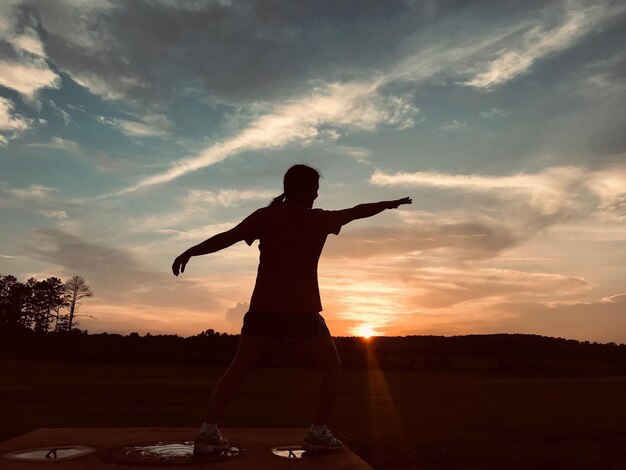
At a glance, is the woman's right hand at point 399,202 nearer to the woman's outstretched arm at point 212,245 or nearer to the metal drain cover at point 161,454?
the woman's outstretched arm at point 212,245

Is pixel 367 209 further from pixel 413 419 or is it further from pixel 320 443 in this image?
pixel 413 419

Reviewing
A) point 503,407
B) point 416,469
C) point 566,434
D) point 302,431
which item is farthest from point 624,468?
point 503,407

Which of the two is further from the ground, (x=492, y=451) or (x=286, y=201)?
(x=286, y=201)

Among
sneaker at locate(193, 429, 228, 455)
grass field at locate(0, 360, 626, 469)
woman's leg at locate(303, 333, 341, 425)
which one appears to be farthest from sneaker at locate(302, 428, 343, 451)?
grass field at locate(0, 360, 626, 469)

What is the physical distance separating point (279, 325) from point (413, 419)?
1041 cm

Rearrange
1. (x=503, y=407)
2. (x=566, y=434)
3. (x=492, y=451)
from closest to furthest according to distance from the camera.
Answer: (x=492, y=451), (x=566, y=434), (x=503, y=407)

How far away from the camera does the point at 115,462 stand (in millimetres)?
4691

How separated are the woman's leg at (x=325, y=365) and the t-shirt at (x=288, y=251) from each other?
267mm

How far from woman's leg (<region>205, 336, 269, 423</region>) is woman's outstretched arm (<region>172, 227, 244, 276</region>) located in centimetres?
76

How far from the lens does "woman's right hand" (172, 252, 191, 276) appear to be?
488 cm

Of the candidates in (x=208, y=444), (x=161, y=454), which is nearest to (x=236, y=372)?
(x=208, y=444)

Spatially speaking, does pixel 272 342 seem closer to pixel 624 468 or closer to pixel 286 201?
pixel 286 201

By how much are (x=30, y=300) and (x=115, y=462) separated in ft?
270

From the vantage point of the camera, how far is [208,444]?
484 centimetres
